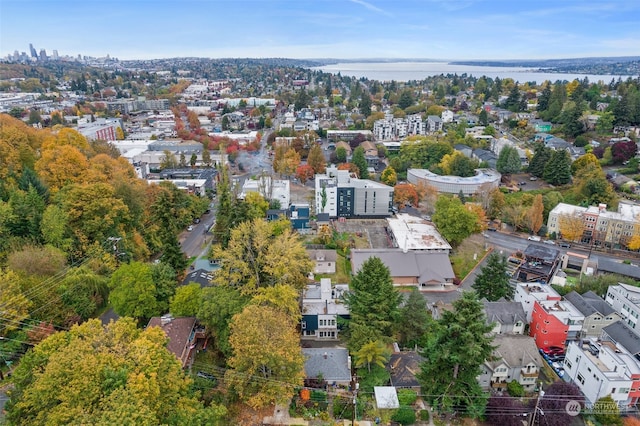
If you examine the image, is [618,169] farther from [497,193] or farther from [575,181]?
[497,193]

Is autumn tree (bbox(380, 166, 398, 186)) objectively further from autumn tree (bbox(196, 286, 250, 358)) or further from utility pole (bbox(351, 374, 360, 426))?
utility pole (bbox(351, 374, 360, 426))

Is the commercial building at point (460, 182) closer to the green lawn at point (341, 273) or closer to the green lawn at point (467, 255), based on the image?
the green lawn at point (467, 255)

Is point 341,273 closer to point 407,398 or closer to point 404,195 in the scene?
point 407,398

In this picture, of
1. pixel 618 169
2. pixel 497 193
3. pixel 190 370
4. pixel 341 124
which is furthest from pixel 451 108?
pixel 190 370

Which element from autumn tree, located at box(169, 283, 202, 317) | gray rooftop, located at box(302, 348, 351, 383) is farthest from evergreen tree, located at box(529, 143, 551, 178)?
autumn tree, located at box(169, 283, 202, 317)

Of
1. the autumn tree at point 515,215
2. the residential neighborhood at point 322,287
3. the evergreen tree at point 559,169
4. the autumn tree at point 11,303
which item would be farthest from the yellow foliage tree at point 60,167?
the evergreen tree at point 559,169
